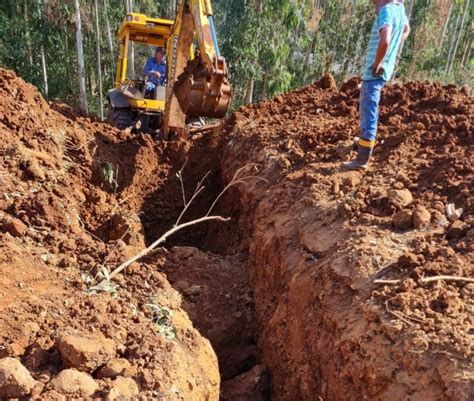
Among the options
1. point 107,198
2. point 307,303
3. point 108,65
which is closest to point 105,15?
point 108,65

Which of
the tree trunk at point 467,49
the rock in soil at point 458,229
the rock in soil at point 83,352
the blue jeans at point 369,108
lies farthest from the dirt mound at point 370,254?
the tree trunk at point 467,49

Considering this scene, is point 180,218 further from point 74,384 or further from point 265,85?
point 265,85

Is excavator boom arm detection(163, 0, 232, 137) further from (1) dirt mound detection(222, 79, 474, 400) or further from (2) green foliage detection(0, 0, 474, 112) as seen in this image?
(2) green foliage detection(0, 0, 474, 112)

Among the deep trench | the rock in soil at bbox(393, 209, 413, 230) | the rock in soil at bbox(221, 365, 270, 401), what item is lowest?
the rock in soil at bbox(221, 365, 270, 401)

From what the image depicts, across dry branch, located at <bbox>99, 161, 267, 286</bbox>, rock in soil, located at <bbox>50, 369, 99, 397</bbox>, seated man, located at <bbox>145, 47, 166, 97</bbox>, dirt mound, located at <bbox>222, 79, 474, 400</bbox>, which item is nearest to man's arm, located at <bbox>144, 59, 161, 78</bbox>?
seated man, located at <bbox>145, 47, 166, 97</bbox>

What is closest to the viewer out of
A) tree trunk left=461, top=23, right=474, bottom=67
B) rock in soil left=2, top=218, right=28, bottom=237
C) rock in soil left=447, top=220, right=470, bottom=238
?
rock in soil left=447, top=220, right=470, bottom=238

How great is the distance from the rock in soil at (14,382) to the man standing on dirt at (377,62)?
11.1ft

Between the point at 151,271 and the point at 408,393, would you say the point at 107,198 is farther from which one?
the point at 408,393

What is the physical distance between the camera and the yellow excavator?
18.3 ft

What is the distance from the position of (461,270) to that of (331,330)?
3.19 ft

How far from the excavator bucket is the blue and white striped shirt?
1746mm

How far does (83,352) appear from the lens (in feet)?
9.00

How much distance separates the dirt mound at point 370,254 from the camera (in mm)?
2826

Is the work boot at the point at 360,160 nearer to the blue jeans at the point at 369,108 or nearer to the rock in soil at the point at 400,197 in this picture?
the blue jeans at the point at 369,108
